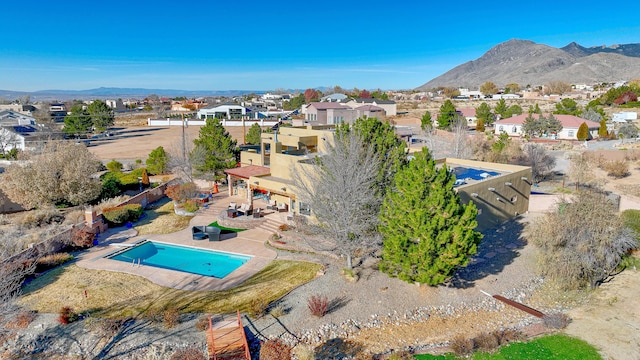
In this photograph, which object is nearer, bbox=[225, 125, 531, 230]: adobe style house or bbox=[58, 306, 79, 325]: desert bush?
bbox=[58, 306, 79, 325]: desert bush

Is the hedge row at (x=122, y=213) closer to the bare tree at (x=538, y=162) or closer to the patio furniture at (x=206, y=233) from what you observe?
the patio furniture at (x=206, y=233)

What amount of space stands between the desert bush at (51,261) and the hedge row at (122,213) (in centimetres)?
513

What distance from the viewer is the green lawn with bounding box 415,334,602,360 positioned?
46.2 ft

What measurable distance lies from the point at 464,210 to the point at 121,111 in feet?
471

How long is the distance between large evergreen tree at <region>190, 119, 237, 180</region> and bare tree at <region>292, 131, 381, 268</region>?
1762cm

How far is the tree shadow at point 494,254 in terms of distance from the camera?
19344 millimetres

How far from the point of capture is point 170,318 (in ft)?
49.6

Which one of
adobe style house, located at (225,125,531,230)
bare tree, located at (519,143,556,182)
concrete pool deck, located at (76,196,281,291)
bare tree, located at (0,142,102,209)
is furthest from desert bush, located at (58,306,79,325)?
bare tree, located at (519,143,556,182)

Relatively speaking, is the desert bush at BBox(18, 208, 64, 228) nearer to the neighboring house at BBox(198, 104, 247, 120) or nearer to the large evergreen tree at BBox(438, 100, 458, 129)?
the large evergreen tree at BBox(438, 100, 458, 129)

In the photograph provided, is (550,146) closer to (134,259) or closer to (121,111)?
(134,259)

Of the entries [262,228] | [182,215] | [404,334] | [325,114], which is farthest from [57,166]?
[325,114]

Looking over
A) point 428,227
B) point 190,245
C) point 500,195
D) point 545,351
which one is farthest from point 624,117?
point 190,245

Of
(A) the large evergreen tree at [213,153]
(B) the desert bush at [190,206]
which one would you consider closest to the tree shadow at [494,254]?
(B) the desert bush at [190,206]

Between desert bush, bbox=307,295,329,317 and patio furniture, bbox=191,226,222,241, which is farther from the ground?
patio furniture, bbox=191,226,222,241
